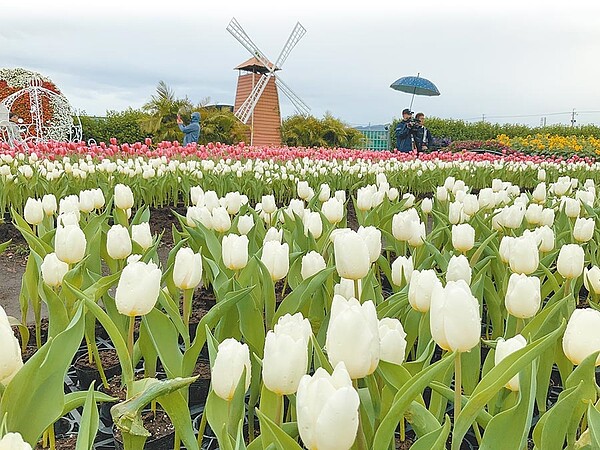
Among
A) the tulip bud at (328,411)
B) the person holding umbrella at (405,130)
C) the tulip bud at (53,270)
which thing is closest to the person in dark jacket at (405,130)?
the person holding umbrella at (405,130)

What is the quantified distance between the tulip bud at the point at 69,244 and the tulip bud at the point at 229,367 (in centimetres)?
81

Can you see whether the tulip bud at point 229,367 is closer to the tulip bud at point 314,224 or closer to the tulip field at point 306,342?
the tulip field at point 306,342

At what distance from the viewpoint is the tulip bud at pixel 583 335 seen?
1004 mm

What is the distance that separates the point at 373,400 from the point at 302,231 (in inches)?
50.4

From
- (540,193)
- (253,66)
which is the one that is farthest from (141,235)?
(253,66)

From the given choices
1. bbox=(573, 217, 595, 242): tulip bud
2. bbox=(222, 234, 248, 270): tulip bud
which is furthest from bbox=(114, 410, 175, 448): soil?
bbox=(573, 217, 595, 242): tulip bud

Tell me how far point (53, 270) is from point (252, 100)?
2490cm

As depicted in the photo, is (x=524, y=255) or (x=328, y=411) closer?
(x=328, y=411)

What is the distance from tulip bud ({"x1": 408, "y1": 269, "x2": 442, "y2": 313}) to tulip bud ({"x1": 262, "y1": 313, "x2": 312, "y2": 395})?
0.43m

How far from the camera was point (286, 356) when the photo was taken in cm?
89

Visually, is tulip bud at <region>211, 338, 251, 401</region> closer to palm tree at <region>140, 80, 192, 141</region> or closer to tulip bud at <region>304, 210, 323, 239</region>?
tulip bud at <region>304, 210, 323, 239</region>

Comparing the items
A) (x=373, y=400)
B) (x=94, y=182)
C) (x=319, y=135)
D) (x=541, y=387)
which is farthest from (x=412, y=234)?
(x=319, y=135)

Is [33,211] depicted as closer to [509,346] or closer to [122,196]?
[122,196]

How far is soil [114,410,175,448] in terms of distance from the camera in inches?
58.1
